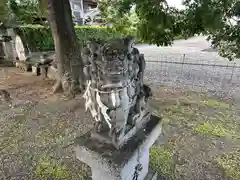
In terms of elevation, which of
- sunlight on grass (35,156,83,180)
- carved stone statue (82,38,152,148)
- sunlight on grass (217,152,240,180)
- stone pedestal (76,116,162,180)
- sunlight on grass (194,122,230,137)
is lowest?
sunlight on grass (35,156,83,180)

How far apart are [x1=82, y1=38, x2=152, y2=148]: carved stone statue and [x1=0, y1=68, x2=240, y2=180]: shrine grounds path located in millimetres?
1073

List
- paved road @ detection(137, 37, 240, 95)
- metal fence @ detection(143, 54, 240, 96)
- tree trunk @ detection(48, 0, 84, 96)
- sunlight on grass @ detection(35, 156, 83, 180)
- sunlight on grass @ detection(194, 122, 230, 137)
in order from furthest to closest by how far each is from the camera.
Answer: paved road @ detection(137, 37, 240, 95)
metal fence @ detection(143, 54, 240, 96)
tree trunk @ detection(48, 0, 84, 96)
sunlight on grass @ detection(194, 122, 230, 137)
sunlight on grass @ detection(35, 156, 83, 180)

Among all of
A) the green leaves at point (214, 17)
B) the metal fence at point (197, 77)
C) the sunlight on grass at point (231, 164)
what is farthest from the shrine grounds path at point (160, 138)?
the green leaves at point (214, 17)

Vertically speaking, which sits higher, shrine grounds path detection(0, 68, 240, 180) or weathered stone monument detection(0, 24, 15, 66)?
weathered stone monument detection(0, 24, 15, 66)

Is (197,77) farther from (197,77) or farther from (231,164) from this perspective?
(231,164)

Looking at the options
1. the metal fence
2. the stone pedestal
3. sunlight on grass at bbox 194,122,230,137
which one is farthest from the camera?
the metal fence

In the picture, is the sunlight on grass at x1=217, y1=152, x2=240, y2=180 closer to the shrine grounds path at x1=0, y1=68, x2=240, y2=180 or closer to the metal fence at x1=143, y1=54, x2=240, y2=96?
the shrine grounds path at x1=0, y1=68, x2=240, y2=180

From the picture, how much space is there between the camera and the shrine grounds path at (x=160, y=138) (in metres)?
2.27

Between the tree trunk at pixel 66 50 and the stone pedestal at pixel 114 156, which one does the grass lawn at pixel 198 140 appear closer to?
the stone pedestal at pixel 114 156

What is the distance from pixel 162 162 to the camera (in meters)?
2.38

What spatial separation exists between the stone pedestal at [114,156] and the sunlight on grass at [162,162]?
674 millimetres

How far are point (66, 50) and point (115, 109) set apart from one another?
359cm

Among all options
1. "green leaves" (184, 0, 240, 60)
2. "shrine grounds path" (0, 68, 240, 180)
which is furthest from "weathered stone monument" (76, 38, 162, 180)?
"green leaves" (184, 0, 240, 60)

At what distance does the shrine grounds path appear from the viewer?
7.46ft
